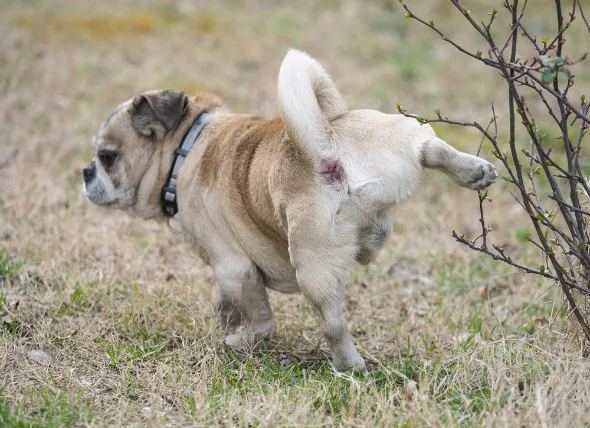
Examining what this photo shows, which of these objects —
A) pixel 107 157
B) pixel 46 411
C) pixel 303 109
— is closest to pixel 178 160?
pixel 107 157

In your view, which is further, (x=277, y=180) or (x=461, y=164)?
(x=277, y=180)

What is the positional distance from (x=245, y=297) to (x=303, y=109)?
1424 millimetres

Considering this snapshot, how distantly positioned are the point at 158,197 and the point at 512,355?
8.49 ft

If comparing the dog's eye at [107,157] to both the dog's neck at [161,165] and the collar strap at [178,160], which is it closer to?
the dog's neck at [161,165]

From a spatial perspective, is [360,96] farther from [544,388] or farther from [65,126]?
[544,388]

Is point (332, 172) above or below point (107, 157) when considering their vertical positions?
above

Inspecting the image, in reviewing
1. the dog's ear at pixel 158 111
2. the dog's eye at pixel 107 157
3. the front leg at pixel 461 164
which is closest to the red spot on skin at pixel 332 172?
the front leg at pixel 461 164

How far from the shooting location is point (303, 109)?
3.76 meters

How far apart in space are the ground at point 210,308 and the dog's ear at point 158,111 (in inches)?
45.4

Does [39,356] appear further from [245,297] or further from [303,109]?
[303,109]

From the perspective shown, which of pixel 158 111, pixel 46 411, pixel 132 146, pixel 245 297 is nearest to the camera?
pixel 46 411

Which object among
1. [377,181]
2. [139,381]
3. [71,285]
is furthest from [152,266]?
[377,181]

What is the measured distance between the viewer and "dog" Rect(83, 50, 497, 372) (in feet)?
12.4

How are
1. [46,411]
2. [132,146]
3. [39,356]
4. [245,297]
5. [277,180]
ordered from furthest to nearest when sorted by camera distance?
[132,146]
[245,297]
[39,356]
[277,180]
[46,411]
